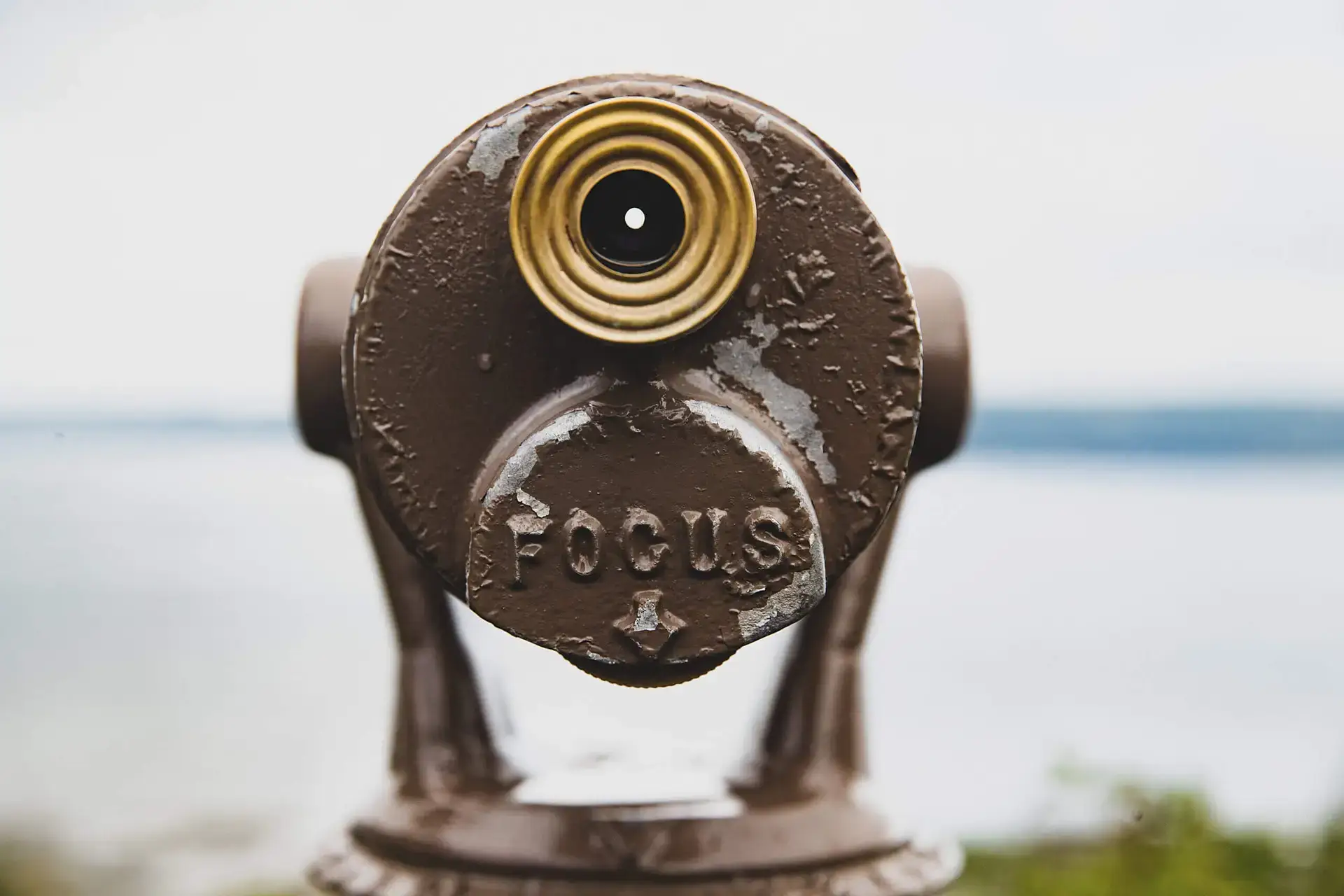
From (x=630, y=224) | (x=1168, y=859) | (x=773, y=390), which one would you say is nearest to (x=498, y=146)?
(x=630, y=224)

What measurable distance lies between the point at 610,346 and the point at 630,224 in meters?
0.06

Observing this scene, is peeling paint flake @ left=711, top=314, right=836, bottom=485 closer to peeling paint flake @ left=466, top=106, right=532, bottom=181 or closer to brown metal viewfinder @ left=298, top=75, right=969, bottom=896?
brown metal viewfinder @ left=298, top=75, right=969, bottom=896

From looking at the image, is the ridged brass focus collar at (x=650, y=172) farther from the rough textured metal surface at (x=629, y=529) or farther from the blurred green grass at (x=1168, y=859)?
the blurred green grass at (x=1168, y=859)

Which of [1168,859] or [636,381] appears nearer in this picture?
[636,381]

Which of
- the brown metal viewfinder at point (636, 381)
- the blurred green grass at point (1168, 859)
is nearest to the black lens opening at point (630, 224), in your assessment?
the brown metal viewfinder at point (636, 381)

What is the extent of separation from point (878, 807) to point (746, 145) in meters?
0.47

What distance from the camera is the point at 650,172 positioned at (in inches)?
25.7

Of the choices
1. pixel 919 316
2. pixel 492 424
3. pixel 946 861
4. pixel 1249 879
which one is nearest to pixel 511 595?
pixel 492 424

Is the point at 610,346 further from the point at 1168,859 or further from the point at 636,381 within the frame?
the point at 1168,859

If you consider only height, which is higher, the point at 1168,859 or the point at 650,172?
the point at 650,172

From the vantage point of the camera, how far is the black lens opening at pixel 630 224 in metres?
0.69

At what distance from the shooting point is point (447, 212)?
0.71 meters

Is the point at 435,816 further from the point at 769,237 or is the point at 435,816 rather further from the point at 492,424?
the point at 769,237

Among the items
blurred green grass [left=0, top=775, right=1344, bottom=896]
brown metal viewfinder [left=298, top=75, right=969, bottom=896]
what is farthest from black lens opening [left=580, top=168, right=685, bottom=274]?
blurred green grass [left=0, top=775, right=1344, bottom=896]
